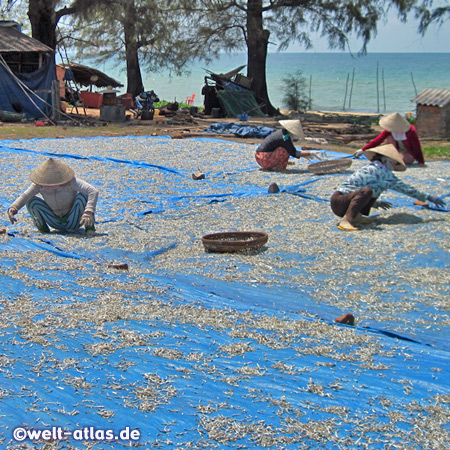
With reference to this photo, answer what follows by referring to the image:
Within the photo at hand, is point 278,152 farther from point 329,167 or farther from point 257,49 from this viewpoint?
point 257,49

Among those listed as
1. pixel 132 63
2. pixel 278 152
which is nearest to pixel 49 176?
pixel 278 152

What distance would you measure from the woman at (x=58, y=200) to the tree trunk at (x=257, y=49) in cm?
1806

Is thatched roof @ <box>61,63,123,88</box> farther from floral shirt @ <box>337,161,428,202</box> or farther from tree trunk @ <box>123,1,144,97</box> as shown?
floral shirt @ <box>337,161,428,202</box>

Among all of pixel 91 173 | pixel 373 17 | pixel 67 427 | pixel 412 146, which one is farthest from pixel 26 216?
pixel 373 17

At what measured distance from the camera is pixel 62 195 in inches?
235

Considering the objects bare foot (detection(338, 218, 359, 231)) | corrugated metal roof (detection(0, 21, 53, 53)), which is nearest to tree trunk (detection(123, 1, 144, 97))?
corrugated metal roof (detection(0, 21, 53, 53))

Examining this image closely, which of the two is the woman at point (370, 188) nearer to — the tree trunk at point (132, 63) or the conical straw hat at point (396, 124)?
the conical straw hat at point (396, 124)

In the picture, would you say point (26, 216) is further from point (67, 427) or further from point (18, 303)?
point (67, 427)

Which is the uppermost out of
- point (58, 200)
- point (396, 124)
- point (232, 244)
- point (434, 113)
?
point (434, 113)

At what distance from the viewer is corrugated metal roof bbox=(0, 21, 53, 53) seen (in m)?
18.3

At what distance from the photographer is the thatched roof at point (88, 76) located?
26.8 m

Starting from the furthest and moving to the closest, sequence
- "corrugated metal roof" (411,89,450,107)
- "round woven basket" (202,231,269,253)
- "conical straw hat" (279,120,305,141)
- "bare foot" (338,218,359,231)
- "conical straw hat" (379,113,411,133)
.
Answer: "corrugated metal roof" (411,89,450,107) < "conical straw hat" (279,120,305,141) < "conical straw hat" (379,113,411,133) < "bare foot" (338,218,359,231) < "round woven basket" (202,231,269,253)

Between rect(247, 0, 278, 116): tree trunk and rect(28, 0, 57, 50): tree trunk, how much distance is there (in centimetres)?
668

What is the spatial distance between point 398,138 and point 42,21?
53.1 ft
